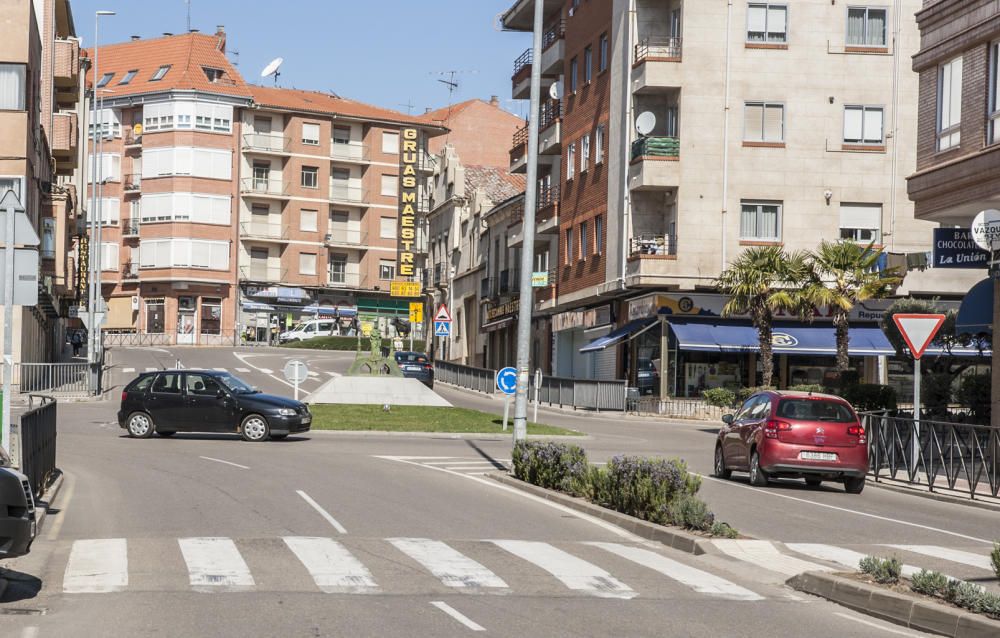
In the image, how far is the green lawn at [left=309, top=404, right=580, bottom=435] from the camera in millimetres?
34594

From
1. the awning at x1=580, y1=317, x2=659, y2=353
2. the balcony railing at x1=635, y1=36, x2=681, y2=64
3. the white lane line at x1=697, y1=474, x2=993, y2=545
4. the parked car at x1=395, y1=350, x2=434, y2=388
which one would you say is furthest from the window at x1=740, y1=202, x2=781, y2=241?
the white lane line at x1=697, y1=474, x2=993, y2=545

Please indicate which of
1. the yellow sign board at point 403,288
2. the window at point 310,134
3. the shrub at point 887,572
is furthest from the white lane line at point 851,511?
the window at point 310,134

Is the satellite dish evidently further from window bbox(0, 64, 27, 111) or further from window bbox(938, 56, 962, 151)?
window bbox(938, 56, 962, 151)

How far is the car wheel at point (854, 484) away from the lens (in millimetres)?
21938

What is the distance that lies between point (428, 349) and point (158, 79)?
2619 centimetres

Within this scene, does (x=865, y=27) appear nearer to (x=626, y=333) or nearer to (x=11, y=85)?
(x=626, y=333)

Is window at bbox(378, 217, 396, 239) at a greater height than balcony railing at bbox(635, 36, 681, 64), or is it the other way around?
balcony railing at bbox(635, 36, 681, 64)

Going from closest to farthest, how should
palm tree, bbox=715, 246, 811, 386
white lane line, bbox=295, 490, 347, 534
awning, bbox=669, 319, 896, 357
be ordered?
white lane line, bbox=295, 490, 347, 534 → palm tree, bbox=715, 246, 811, 386 → awning, bbox=669, 319, 896, 357

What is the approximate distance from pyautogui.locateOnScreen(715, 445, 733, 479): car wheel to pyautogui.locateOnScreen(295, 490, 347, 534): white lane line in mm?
8385

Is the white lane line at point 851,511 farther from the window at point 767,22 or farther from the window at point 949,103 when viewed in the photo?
the window at point 767,22

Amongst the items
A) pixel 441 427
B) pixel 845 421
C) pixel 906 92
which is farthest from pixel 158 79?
pixel 845 421

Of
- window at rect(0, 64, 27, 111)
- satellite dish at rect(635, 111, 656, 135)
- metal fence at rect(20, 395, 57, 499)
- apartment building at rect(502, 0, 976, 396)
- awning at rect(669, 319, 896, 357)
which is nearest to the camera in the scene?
metal fence at rect(20, 395, 57, 499)

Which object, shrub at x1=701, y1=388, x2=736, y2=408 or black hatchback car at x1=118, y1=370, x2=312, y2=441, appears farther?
shrub at x1=701, y1=388, x2=736, y2=408

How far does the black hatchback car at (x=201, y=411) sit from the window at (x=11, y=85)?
1944 cm
